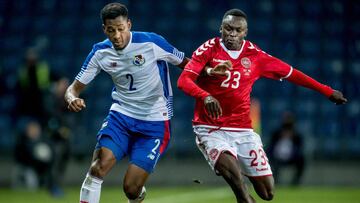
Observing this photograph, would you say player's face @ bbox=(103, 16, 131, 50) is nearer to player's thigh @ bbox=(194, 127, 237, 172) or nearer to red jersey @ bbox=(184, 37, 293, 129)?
red jersey @ bbox=(184, 37, 293, 129)

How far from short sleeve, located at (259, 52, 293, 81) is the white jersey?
82cm

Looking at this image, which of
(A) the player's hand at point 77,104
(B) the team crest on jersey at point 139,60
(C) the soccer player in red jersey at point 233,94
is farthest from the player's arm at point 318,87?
(A) the player's hand at point 77,104

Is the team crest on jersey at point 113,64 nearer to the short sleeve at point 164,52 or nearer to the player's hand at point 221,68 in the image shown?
the short sleeve at point 164,52

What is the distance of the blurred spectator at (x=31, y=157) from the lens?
51.2ft

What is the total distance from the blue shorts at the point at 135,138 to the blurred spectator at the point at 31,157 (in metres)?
6.79

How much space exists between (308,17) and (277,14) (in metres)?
0.70

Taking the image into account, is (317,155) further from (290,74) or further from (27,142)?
(290,74)

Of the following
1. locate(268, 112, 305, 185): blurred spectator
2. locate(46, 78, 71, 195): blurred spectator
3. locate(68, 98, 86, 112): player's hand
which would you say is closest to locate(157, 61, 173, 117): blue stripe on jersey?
locate(68, 98, 86, 112): player's hand

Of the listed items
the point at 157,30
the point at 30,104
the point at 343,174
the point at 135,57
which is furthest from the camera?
the point at 157,30

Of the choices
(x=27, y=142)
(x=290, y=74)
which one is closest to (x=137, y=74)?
(x=290, y=74)

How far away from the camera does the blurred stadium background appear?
17.2 metres

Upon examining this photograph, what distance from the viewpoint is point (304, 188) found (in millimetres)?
15984

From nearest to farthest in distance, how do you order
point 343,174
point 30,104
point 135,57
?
point 135,57 → point 30,104 → point 343,174

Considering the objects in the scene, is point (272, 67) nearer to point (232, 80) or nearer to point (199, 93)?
point (232, 80)
